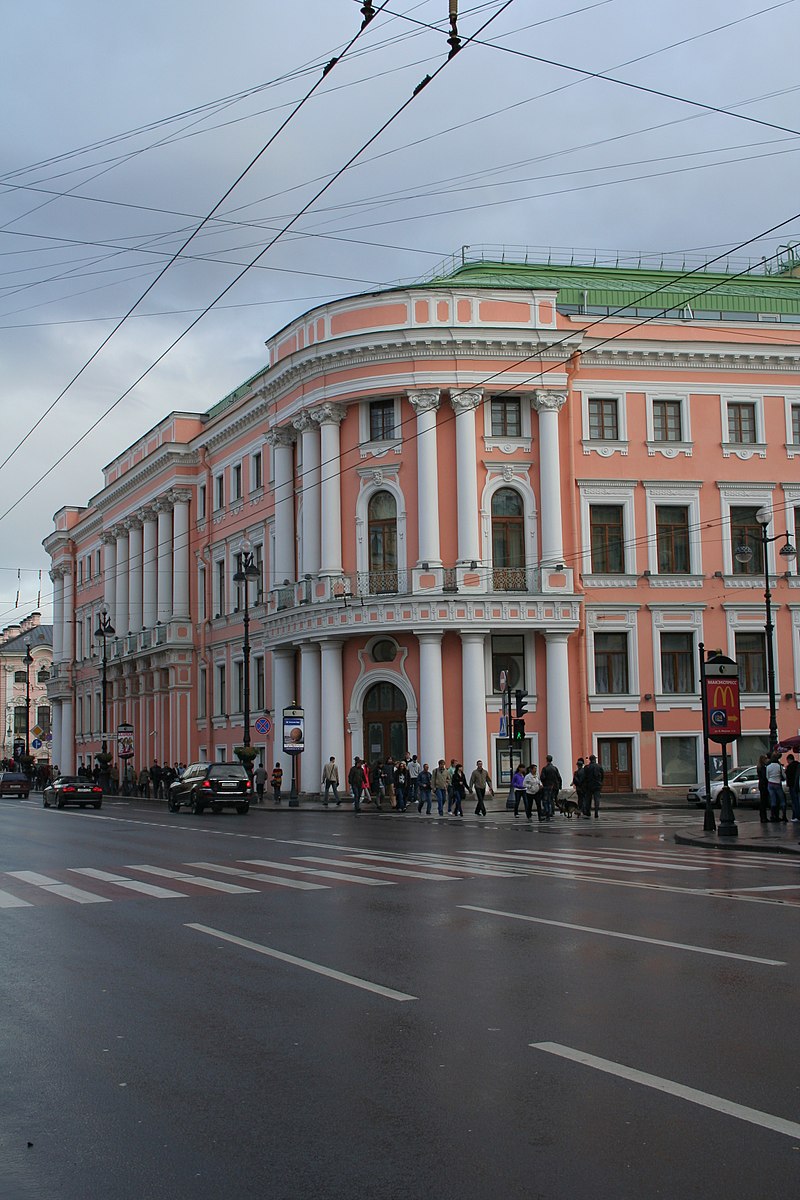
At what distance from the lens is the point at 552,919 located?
13242mm

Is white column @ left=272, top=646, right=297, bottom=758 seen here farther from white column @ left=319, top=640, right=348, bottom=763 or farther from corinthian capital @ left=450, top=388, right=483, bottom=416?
corinthian capital @ left=450, top=388, right=483, bottom=416

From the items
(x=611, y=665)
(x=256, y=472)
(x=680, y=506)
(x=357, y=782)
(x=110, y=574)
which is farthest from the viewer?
(x=110, y=574)

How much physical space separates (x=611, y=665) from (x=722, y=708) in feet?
66.1

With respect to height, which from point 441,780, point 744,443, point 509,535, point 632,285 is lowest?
point 441,780

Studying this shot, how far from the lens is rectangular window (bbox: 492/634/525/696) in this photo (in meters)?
46.6

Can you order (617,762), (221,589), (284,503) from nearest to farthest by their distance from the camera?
1. (617,762)
2. (284,503)
3. (221,589)

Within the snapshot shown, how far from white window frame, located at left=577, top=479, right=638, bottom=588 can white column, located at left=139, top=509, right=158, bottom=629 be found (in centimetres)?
2990

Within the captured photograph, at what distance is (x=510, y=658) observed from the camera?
46.7 metres

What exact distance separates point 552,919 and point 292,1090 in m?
6.68

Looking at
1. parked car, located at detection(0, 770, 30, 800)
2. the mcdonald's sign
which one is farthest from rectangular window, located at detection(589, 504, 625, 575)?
parked car, located at detection(0, 770, 30, 800)

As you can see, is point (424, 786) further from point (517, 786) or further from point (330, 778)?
point (330, 778)

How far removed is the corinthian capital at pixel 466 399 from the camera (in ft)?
151

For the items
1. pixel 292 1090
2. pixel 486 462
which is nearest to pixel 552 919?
pixel 292 1090

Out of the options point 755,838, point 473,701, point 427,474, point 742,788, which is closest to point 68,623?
point 427,474
